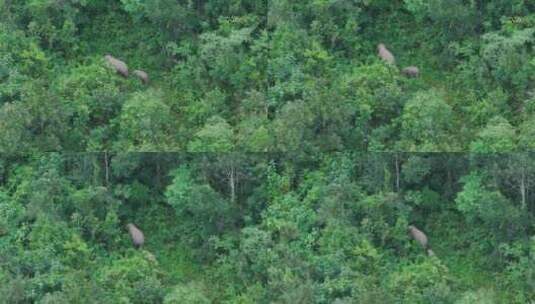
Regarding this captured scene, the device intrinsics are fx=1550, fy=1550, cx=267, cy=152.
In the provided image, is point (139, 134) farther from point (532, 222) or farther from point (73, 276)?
point (532, 222)

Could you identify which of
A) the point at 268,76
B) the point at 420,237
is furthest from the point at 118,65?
the point at 420,237

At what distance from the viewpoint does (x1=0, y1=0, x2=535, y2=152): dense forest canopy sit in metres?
19.0

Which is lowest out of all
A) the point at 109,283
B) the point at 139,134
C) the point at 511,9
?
the point at 109,283

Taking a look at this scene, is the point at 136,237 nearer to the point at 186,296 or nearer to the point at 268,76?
the point at 186,296

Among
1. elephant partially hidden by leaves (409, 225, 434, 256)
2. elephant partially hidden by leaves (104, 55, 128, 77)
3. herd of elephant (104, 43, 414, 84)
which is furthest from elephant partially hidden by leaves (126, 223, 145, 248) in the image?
elephant partially hidden by leaves (409, 225, 434, 256)

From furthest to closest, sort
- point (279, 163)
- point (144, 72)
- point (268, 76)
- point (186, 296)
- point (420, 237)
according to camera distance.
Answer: point (144, 72)
point (268, 76)
point (279, 163)
point (420, 237)
point (186, 296)

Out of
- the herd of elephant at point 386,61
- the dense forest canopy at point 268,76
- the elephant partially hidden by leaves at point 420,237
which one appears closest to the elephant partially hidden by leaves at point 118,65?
the herd of elephant at point 386,61

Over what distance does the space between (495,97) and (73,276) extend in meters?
5.64

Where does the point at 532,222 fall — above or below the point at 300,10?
below

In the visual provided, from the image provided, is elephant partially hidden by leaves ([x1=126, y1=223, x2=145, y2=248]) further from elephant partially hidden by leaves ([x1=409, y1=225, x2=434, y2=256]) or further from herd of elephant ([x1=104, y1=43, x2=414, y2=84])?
elephant partially hidden by leaves ([x1=409, y1=225, x2=434, y2=256])

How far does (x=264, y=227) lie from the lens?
755 inches

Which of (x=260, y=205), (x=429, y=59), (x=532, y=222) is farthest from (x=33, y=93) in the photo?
(x=532, y=222)

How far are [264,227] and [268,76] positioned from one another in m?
1.95

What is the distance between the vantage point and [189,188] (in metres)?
19.0
